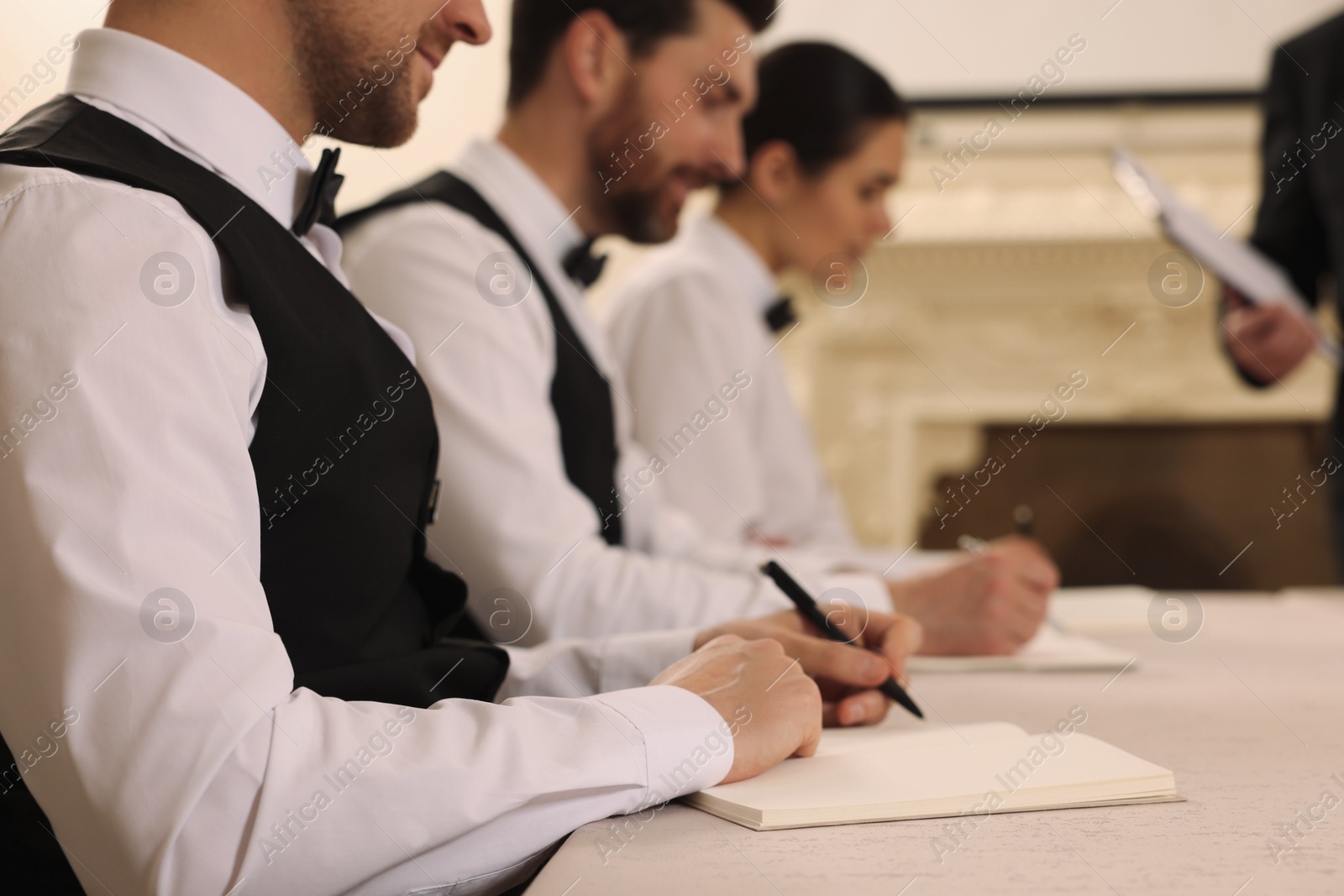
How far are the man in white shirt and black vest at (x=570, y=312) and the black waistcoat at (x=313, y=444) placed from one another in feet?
0.77

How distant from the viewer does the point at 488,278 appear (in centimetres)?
108

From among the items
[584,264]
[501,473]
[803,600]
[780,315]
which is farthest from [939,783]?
[780,315]

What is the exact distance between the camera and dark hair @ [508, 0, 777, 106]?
136 centimetres

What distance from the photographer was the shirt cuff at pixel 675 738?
21.9 inches

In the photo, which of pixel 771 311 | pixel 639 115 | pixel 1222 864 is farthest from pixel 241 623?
pixel 771 311

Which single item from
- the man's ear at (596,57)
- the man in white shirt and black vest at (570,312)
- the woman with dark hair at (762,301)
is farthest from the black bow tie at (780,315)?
the man's ear at (596,57)

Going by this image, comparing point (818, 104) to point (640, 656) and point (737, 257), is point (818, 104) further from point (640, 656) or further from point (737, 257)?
point (640, 656)

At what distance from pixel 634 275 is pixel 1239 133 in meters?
2.79

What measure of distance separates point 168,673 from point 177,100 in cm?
36

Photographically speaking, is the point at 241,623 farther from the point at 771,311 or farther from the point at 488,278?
the point at 771,311

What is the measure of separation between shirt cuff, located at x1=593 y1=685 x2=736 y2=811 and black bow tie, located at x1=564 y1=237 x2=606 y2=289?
81cm

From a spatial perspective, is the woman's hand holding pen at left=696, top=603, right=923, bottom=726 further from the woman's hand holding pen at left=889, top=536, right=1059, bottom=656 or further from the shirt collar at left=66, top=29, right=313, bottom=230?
the shirt collar at left=66, top=29, right=313, bottom=230

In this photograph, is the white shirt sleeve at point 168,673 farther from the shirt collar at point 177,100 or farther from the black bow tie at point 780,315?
the black bow tie at point 780,315

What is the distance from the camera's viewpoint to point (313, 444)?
62 centimetres
